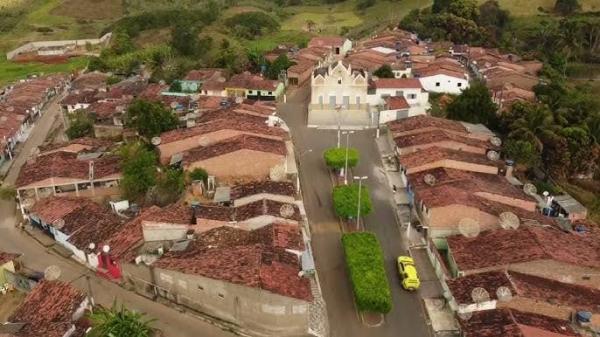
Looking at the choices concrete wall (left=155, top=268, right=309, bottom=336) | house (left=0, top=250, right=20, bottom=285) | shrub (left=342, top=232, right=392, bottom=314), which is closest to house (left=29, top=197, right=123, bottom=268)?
house (left=0, top=250, right=20, bottom=285)

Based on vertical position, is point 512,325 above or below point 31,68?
above

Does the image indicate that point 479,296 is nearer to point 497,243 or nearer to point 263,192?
point 497,243

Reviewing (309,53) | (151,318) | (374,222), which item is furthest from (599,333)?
(309,53)

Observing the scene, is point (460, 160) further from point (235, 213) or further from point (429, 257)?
point (235, 213)

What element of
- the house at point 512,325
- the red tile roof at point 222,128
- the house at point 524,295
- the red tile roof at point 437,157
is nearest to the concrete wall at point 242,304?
the house at point 512,325

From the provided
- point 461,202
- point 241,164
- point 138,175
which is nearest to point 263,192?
point 241,164

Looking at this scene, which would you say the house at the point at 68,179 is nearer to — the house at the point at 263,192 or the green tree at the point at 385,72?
the house at the point at 263,192
